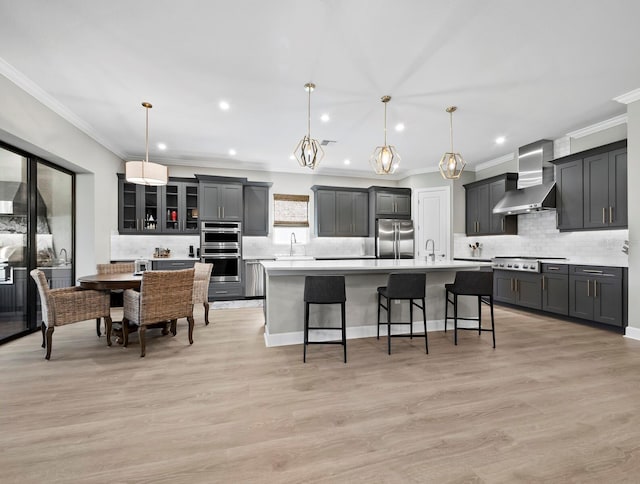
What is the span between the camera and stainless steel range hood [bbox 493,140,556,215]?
4824 millimetres

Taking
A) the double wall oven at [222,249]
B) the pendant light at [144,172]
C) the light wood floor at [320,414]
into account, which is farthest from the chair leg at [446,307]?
the pendant light at [144,172]

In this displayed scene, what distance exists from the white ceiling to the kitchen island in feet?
6.77

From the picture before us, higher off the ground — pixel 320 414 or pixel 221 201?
pixel 221 201

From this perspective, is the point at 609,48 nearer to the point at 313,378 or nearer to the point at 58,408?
the point at 313,378

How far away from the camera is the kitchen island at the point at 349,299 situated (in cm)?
336

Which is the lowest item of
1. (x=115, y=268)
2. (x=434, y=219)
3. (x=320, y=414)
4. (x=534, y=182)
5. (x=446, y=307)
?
(x=320, y=414)

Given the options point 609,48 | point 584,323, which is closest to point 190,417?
point 609,48

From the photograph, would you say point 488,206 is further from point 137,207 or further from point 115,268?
point 137,207

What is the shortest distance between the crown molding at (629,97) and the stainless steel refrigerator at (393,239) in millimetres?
3837

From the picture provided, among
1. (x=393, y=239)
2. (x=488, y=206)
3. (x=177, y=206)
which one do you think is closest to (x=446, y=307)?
(x=393, y=239)

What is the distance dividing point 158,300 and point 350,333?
221cm

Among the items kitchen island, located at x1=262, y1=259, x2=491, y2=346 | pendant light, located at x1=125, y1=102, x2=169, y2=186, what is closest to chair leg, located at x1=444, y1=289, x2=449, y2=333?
kitchen island, located at x1=262, y1=259, x2=491, y2=346

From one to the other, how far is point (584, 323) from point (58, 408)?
6.09 meters

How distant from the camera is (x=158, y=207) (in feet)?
18.8
